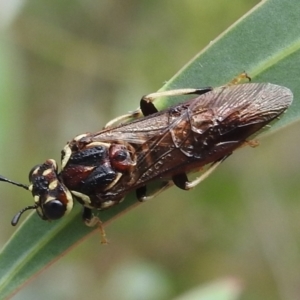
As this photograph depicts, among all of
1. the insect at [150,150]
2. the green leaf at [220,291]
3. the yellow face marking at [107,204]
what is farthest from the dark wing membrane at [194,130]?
the green leaf at [220,291]

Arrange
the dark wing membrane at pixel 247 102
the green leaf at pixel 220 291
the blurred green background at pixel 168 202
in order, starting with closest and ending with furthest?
the dark wing membrane at pixel 247 102 < the green leaf at pixel 220 291 < the blurred green background at pixel 168 202

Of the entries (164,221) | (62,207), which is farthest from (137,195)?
(164,221)

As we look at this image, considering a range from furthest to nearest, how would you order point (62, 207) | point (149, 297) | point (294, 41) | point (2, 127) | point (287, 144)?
1. point (287, 144)
2. point (149, 297)
3. point (2, 127)
4. point (62, 207)
5. point (294, 41)

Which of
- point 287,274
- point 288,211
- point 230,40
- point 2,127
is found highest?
point 230,40

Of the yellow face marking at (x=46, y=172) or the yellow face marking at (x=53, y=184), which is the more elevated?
the yellow face marking at (x=46, y=172)

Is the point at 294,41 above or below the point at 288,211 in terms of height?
above

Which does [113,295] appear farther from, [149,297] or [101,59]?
[101,59]

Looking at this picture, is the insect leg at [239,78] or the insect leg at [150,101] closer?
the insect leg at [239,78]

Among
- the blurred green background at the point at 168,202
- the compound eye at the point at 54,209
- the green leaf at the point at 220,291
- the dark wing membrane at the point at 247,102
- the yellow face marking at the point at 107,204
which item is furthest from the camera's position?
the blurred green background at the point at 168,202

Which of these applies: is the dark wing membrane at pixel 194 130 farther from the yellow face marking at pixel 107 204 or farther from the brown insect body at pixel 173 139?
the yellow face marking at pixel 107 204
